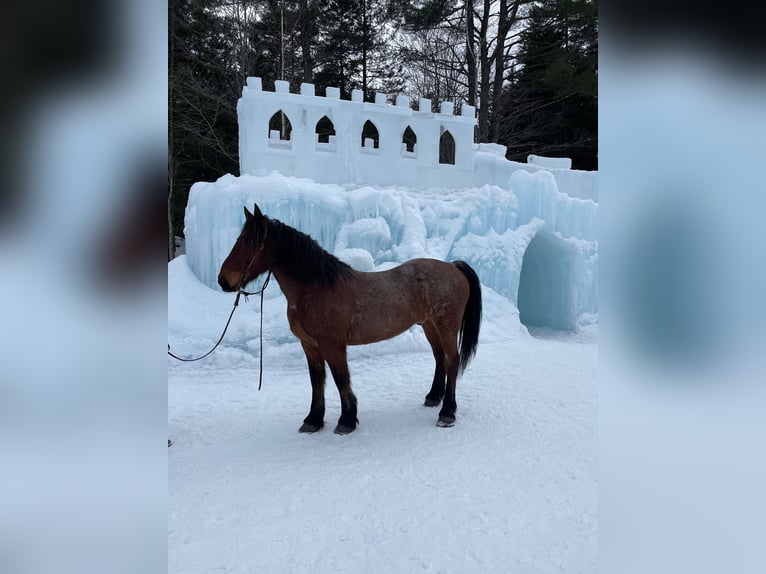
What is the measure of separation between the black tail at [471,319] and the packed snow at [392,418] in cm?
48

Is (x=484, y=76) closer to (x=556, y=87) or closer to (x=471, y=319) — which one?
(x=556, y=87)

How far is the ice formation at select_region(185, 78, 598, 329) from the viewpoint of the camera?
17.8 ft

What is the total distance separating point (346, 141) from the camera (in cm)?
690

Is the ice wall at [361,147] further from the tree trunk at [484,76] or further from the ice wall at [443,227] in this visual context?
the tree trunk at [484,76]

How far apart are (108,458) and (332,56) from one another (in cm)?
1409

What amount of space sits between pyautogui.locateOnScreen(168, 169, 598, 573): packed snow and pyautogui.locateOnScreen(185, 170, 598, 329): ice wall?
24 mm

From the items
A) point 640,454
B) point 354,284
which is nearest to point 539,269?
point 354,284

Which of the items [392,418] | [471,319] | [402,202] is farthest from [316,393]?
[402,202]

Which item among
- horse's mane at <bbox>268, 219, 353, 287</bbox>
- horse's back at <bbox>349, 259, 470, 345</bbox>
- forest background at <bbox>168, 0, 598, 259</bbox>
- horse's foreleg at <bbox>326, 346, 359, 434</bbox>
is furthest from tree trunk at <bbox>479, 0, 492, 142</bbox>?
horse's foreleg at <bbox>326, 346, 359, 434</bbox>

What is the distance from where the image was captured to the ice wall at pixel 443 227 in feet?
17.4

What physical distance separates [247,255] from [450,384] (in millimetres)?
1623

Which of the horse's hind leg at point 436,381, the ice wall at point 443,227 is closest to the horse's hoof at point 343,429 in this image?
the horse's hind leg at point 436,381

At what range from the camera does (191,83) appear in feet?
35.4

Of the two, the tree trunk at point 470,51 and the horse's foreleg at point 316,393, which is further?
the tree trunk at point 470,51
